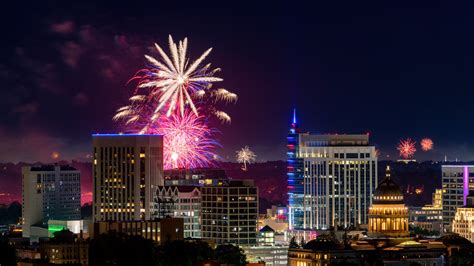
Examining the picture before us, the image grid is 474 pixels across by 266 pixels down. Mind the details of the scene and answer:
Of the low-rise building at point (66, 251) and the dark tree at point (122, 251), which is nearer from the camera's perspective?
the dark tree at point (122, 251)

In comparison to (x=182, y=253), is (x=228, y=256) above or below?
below

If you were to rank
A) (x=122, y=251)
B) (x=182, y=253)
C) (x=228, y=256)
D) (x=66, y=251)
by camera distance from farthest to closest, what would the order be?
(x=228, y=256), (x=66, y=251), (x=182, y=253), (x=122, y=251)

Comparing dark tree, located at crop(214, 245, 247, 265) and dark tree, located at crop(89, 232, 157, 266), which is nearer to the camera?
dark tree, located at crop(89, 232, 157, 266)

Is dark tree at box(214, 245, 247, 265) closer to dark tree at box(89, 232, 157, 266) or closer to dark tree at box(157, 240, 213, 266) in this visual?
dark tree at box(157, 240, 213, 266)

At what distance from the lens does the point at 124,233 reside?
19975cm

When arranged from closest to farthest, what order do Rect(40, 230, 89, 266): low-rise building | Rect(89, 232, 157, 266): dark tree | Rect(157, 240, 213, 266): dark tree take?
1. Rect(89, 232, 157, 266): dark tree
2. Rect(157, 240, 213, 266): dark tree
3. Rect(40, 230, 89, 266): low-rise building

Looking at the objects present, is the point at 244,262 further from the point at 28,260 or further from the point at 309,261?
the point at 28,260

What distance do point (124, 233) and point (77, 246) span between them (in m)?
10.7

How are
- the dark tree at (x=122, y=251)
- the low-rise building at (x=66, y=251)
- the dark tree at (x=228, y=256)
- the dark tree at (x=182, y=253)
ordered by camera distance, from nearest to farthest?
the dark tree at (x=122, y=251) < the dark tree at (x=182, y=253) < the low-rise building at (x=66, y=251) < the dark tree at (x=228, y=256)

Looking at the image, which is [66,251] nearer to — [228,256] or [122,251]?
[122,251]

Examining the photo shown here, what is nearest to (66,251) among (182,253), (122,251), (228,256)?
(122,251)

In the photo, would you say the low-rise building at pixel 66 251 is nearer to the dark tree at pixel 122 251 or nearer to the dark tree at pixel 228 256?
the dark tree at pixel 122 251

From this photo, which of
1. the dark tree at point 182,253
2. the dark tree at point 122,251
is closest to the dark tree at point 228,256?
the dark tree at point 182,253

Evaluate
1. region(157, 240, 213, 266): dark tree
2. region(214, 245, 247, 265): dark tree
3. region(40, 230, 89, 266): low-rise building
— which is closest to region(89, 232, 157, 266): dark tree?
region(40, 230, 89, 266): low-rise building
